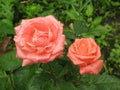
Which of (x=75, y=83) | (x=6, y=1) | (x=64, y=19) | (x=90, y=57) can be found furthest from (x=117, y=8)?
(x=90, y=57)

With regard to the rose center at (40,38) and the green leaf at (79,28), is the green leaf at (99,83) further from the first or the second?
the rose center at (40,38)

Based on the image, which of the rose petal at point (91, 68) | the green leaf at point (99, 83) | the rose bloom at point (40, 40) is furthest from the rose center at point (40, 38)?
the green leaf at point (99, 83)

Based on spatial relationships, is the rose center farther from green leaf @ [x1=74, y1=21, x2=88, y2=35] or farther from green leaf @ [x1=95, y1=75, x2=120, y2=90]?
green leaf @ [x1=95, y1=75, x2=120, y2=90]

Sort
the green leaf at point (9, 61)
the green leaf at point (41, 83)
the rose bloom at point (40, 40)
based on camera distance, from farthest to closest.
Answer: the green leaf at point (9, 61), the green leaf at point (41, 83), the rose bloom at point (40, 40)

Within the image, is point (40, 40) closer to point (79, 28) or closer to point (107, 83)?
point (79, 28)

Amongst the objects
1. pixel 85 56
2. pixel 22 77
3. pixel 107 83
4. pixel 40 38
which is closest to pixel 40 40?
pixel 40 38

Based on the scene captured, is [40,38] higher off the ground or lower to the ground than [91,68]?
higher

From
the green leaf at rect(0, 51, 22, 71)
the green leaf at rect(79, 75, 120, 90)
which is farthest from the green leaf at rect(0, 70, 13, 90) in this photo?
the green leaf at rect(79, 75, 120, 90)
